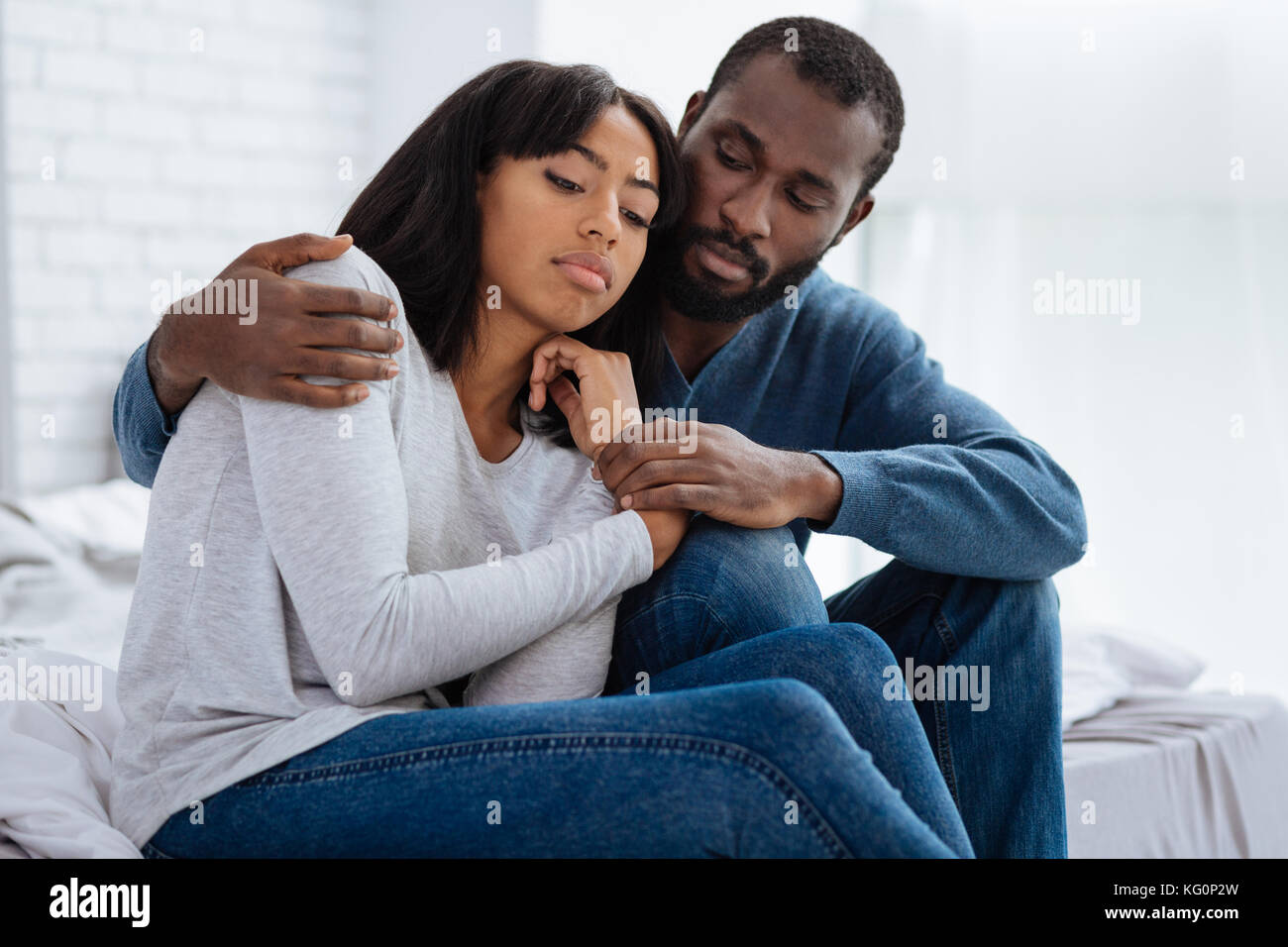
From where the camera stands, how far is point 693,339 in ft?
5.58

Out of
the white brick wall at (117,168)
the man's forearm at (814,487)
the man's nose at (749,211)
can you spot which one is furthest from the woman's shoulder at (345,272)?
the white brick wall at (117,168)

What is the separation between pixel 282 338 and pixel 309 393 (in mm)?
52

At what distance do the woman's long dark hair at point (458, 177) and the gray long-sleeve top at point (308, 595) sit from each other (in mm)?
69

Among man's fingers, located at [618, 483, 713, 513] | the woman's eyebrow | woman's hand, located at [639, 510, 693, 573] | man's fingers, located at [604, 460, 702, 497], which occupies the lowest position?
woman's hand, located at [639, 510, 693, 573]

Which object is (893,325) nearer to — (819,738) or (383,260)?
(383,260)

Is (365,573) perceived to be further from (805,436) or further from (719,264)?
(805,436)

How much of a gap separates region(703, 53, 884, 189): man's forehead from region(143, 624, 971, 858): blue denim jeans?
86cm

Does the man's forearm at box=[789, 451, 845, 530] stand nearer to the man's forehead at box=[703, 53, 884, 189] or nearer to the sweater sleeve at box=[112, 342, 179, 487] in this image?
the man's forehead at box=[703, 53, 884, 189]

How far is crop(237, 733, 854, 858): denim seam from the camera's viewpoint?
921mm

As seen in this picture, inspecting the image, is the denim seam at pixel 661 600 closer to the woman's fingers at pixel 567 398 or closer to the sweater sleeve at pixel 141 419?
the woman's fingers at pixel 567 398

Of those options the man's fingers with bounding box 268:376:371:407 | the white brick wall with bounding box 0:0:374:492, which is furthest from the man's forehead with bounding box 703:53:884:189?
the white brick wall with bounding box 0:0:374:492

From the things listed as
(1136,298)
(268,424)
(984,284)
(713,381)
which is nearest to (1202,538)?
(1136,298)

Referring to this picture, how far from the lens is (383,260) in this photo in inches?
48.2

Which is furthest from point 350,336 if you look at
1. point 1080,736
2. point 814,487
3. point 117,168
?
point 117,168
